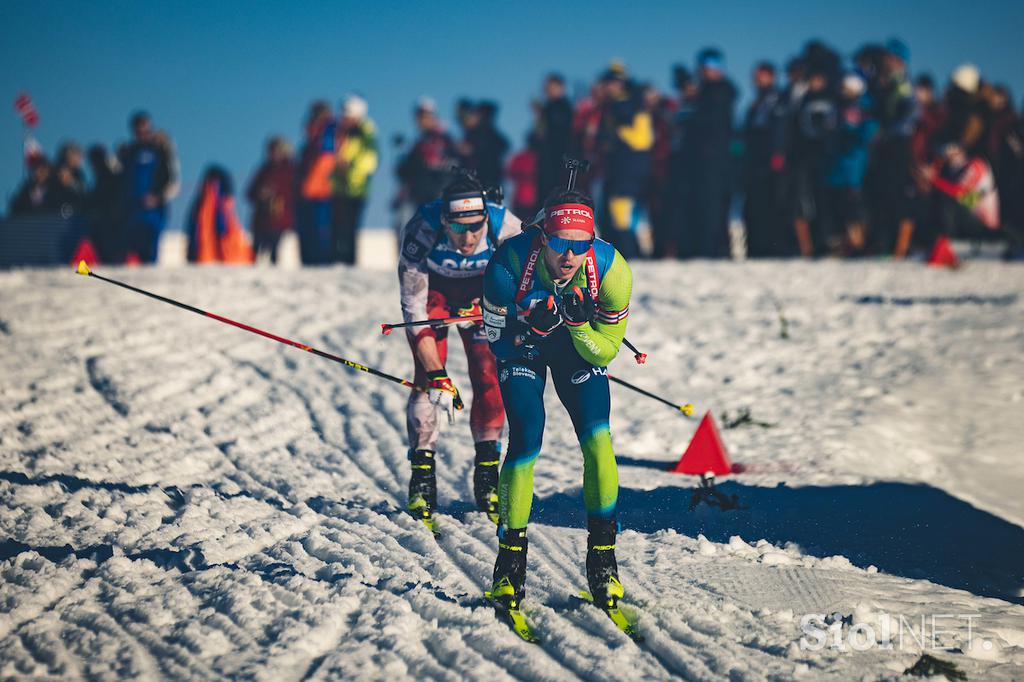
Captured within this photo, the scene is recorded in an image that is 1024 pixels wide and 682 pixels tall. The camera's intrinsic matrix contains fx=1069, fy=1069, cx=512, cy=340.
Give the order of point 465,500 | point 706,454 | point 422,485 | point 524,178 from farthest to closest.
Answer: point 524,178 < point 706,454 < point 465,500 < point 422,485

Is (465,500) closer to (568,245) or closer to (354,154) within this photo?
(568,245)


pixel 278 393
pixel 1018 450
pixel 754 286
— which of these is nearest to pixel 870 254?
pixel 754 286

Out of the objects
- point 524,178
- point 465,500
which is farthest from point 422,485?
point 524,178

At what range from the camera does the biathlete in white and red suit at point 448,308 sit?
225 inches

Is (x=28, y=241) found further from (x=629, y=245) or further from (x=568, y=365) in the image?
(x=568, y=365)

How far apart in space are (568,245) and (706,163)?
9.93 m

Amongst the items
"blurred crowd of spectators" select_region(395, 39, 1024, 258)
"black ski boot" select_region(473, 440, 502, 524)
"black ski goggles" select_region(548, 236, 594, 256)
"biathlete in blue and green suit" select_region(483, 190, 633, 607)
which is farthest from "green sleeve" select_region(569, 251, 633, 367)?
"blurred crowd of spectators" select_region(395, 39, 1024, 258)

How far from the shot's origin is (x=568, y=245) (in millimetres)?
4598

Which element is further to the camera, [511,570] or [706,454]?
[706,454]

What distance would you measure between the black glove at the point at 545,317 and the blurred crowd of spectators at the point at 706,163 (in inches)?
319

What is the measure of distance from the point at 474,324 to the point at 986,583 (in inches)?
119

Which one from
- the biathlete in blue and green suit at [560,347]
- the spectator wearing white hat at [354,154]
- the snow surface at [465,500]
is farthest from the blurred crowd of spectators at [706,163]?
the biathlete in blue and green suit at [560,347]

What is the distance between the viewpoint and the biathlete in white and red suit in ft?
18.7

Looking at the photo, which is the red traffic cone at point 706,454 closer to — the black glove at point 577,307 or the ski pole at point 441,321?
the ski pole at point 441,321
